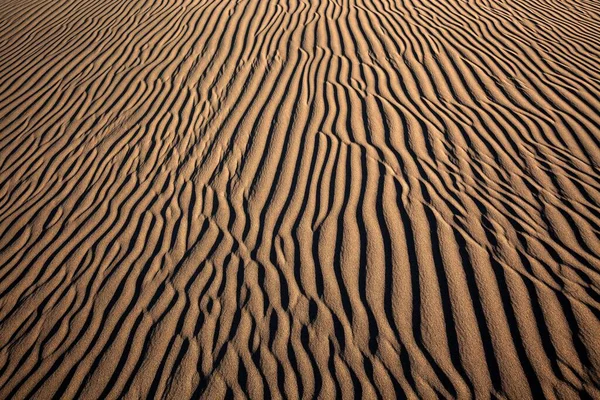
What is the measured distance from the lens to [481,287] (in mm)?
2295

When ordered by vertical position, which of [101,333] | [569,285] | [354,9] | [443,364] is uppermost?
[354,9]

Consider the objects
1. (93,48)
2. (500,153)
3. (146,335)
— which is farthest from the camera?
(93,48)

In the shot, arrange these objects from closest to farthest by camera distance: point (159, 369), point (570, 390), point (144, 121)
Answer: point (570, 390), point (159, 369), point (144, 121)

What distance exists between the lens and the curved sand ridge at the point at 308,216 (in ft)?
6.98

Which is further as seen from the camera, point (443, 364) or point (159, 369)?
point (159, 369)

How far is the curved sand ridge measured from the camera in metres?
2.13

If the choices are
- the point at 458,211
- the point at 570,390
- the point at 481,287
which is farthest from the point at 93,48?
the point at 570,390

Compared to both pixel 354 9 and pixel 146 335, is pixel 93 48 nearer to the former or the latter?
pixel 354 9

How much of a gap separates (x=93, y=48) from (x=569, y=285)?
647cm

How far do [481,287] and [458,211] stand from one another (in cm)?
65

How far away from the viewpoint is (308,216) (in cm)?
283

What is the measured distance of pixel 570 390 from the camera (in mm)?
1861

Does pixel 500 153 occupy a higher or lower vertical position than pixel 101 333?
higher

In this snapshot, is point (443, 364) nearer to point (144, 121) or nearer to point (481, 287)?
point (481, 287)
